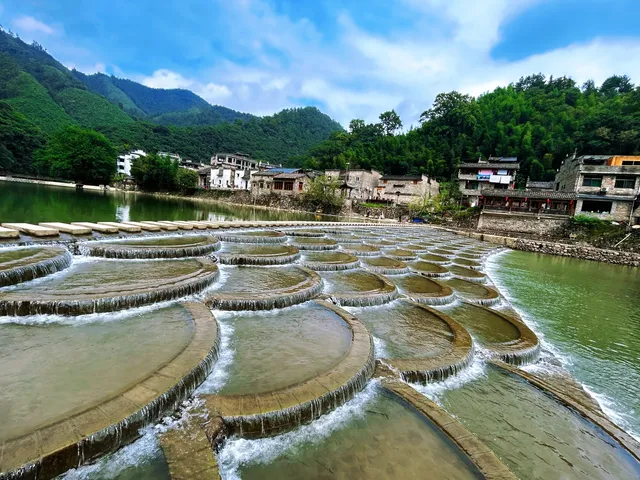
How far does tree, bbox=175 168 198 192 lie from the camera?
230ft

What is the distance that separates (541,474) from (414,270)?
1078cm

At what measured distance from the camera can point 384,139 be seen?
79312 millimetres

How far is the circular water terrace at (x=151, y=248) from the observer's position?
35.9 ft

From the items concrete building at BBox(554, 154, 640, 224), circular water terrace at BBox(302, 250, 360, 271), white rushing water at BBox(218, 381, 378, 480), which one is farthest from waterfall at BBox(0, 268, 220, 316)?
concrete building at BBox(554, 154, 640, 224)

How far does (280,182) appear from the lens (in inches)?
2525

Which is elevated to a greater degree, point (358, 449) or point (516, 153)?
point (516, 153)

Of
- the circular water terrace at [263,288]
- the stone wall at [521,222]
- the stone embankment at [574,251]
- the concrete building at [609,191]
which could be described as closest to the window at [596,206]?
the concrete building at [609,191]

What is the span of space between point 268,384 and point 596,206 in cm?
4496

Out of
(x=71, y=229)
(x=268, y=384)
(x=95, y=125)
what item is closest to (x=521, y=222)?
(x=268, y=384)

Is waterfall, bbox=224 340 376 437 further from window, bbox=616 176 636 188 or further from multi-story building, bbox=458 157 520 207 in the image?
multi-story building, bbox=458 157 520 207

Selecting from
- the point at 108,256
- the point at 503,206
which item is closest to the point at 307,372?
the point at 108,256

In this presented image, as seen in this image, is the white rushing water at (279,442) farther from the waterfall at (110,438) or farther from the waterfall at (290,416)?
the waterfall at (110,438)

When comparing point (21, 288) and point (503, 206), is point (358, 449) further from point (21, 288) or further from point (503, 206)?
point (503, 206)

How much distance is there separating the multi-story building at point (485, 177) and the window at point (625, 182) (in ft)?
51.2
